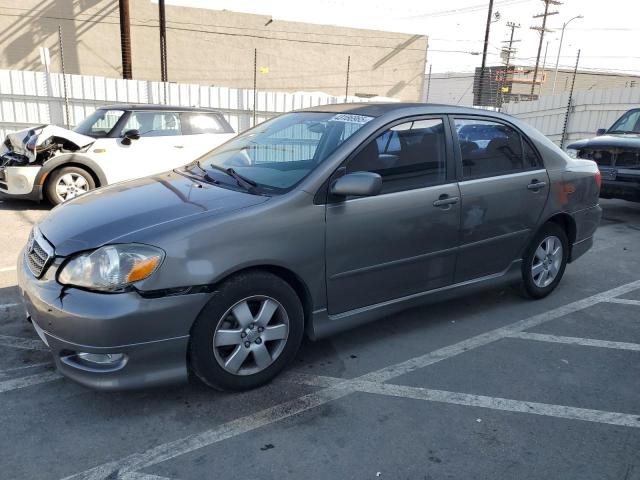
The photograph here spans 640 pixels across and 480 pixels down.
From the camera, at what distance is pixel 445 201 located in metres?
3.71

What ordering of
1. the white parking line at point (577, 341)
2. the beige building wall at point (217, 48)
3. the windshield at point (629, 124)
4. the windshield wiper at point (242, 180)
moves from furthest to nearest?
1. the beige building wall at point (217, 48)
2. the windshield at point (629, 124)
3. the white parking line at point (577, 341)
4. the windshield wiper at point (242, 180)

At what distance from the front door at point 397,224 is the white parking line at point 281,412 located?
1.51ft

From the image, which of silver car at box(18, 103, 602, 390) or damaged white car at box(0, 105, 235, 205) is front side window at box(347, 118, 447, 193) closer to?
silver car at box(18, 103, 602, 390)

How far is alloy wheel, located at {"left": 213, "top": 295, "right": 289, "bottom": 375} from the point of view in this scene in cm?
288

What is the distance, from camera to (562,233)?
4.71m

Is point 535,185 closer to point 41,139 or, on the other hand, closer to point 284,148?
point 284,148

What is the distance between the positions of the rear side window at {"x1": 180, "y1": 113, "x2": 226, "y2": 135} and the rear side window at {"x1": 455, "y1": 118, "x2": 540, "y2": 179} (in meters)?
5.34

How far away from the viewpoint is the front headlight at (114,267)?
2.60 metres

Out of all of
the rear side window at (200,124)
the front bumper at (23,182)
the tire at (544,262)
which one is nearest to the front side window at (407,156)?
the tire at (544,262)

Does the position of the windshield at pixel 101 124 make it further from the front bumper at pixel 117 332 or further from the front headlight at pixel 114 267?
the front headlight at pixel 114 267

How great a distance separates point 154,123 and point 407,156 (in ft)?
18.1

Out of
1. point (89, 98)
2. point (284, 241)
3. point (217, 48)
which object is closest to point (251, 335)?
point (284, 241)

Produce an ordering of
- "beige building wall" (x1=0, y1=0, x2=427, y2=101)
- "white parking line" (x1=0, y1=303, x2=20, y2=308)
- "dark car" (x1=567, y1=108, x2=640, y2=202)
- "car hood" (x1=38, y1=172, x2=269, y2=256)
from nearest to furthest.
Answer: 1. "car hood" (x1=38, y1=172, x2=269, y2=256)
2. "white parking line" (x1=0, y1=303, x2=20, y2=308)
3. "dark car" (x1=567, y1=108, x2=640, y2=202)
4. "beige building wall" (x1=0, y1=0, x2=427, y2=101)

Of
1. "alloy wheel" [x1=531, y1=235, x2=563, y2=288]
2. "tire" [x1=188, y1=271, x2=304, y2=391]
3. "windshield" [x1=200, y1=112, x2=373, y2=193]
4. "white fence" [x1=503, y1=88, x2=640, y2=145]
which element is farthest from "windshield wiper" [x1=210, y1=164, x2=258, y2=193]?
"white fence" [x1=503, y1=88, x2=640, y2=145]
